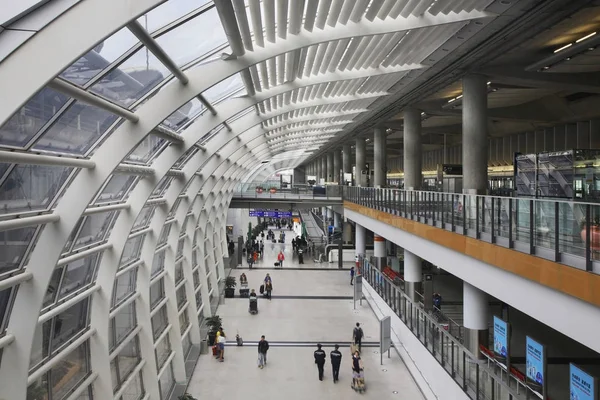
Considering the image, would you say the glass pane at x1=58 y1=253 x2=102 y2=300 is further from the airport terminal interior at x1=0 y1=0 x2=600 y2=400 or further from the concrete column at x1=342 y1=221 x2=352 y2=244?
the concrete column at x1=342 y1=221 x2=352 y2=244

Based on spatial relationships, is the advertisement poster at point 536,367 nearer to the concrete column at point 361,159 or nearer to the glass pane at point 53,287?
the glass pane at point 53,287

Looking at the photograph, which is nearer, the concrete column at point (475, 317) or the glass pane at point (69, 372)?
the glass pane at point (69, 372)

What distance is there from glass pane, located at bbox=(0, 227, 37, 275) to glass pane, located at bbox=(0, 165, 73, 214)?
1.18 feet

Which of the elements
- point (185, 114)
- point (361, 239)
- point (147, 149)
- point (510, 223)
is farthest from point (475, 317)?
point (361, 239)

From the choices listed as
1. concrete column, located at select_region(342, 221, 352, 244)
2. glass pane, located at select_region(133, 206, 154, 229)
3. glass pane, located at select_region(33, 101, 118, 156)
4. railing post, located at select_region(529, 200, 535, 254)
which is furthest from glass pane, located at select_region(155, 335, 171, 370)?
concrete column, located at select_region(342, 221, 352, 244)

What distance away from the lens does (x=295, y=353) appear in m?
16.9

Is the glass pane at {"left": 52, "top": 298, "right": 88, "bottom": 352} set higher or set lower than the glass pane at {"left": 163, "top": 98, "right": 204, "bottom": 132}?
lower

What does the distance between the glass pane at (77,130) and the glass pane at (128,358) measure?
6.11 metres

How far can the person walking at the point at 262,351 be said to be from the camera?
15.3 m

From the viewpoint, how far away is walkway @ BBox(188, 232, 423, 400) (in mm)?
13750

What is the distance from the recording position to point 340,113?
2130 centimetres

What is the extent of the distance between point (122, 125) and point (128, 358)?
A: 269 inches

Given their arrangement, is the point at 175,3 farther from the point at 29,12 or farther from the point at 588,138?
the point at 588,138

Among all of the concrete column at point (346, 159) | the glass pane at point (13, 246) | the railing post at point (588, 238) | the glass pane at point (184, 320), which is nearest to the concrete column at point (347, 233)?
the concrete column at point (346, 159)
